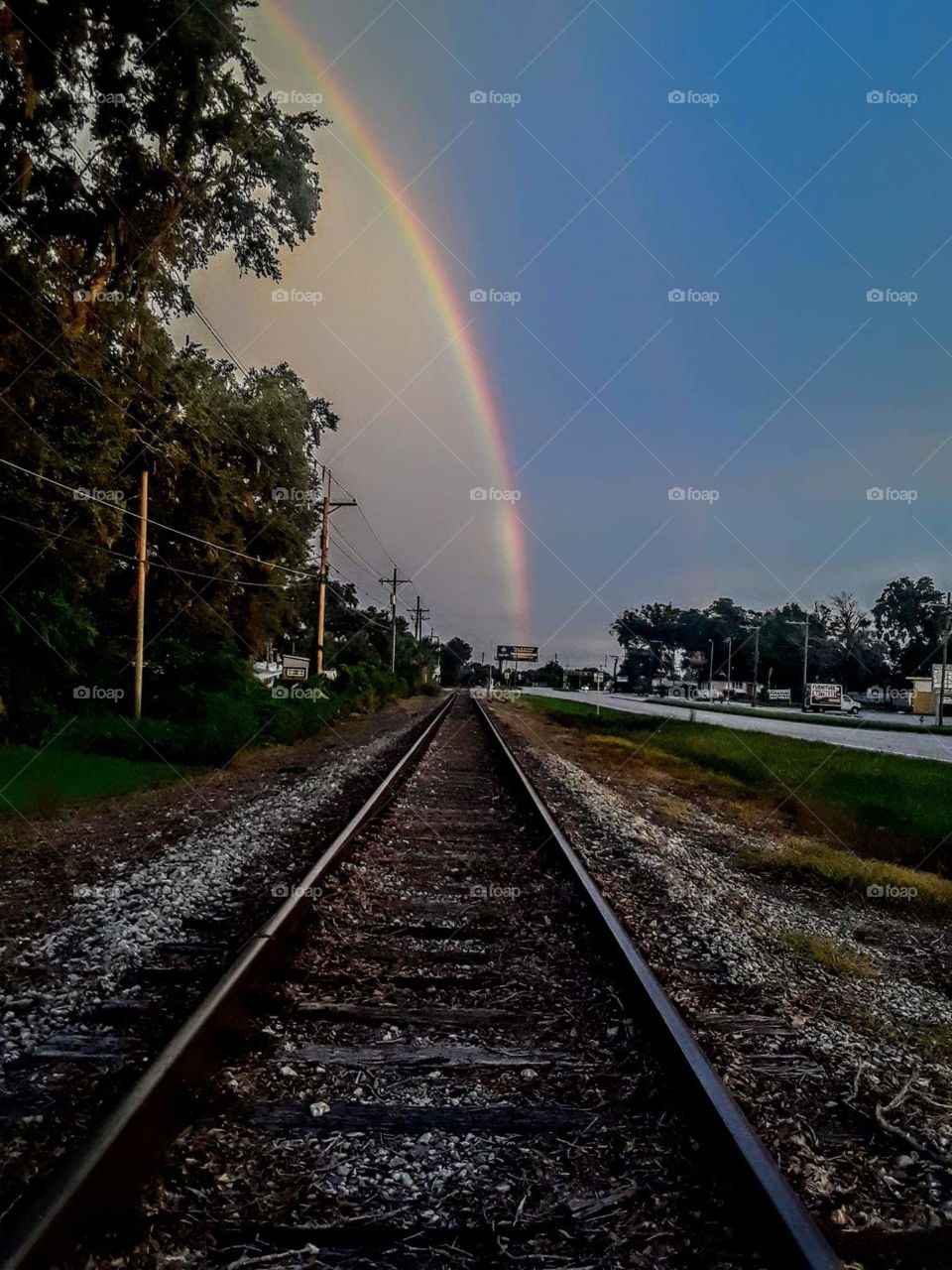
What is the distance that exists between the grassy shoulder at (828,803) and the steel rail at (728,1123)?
4173 millimetres

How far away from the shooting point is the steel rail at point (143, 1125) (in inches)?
86.5

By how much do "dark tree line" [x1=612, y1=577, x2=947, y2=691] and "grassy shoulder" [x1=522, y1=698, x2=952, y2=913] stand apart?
61.4 meters

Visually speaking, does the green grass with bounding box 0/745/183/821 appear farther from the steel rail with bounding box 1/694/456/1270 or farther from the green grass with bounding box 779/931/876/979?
the green grass with bounding box 779/931/876/979

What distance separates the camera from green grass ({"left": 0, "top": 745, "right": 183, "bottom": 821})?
1067cm

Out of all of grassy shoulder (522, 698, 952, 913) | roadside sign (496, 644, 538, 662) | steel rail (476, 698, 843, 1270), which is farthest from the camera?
roadside sign (496, 644, 538, 662)

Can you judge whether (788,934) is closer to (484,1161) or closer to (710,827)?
(484,1161)

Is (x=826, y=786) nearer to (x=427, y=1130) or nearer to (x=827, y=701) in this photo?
(x=427, y=1130)

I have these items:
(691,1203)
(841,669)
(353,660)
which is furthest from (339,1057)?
(841,669)

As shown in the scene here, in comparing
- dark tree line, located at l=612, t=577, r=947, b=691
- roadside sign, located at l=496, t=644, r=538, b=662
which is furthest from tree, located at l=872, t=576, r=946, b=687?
roadside sign, located at l=496, t=644, r=538, b=662

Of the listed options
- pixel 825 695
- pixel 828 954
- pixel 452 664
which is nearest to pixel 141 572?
pixel 828 954

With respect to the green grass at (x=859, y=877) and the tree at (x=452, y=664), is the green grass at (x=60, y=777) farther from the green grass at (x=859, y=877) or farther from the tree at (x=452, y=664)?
the tree at (x=452, y=664)

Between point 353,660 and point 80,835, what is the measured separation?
55.4 meters

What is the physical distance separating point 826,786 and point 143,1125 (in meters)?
16.1

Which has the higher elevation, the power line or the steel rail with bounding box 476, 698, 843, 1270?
the power line
